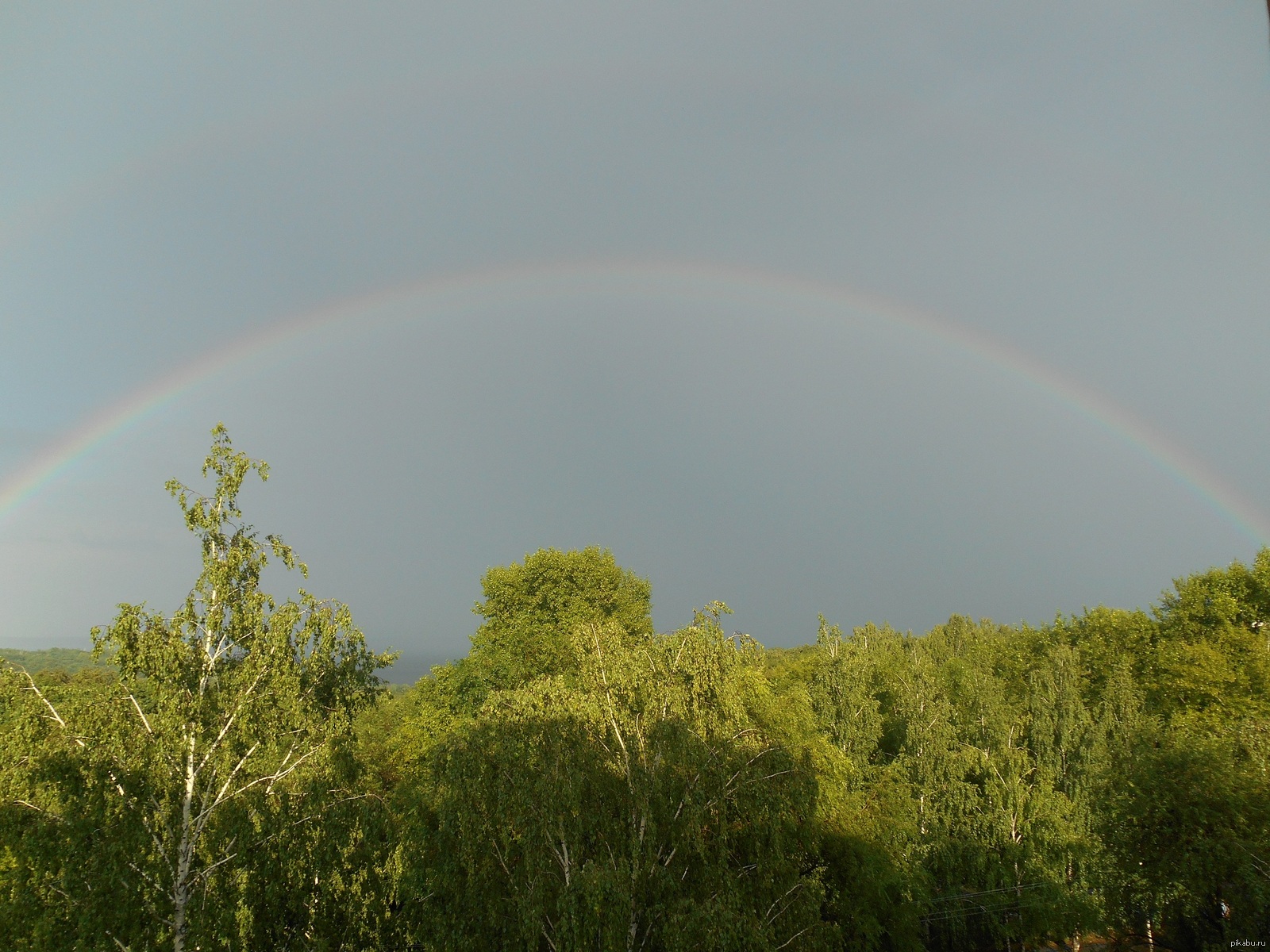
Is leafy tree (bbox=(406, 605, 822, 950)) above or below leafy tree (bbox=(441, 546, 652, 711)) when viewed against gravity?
below

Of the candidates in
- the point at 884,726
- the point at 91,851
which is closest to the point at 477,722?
the point at 91,851

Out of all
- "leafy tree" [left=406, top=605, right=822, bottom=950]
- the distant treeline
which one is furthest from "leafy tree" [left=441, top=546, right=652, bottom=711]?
"leafy tree" [left=406, top=605, right=822, bottom=950]

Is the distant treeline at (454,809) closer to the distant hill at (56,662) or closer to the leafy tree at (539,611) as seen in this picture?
the distant hill at (56,662)

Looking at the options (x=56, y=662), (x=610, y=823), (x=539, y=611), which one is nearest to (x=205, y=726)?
(x=610, y=823)

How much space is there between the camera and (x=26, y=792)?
9.43 m

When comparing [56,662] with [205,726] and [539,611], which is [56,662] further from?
[205,726]

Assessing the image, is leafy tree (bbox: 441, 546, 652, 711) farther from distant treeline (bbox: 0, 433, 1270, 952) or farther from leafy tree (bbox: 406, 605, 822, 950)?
leafy tree (bbox: 406, 605, 822, 950)

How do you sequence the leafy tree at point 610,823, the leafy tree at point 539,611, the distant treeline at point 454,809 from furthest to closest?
the leafy tree at point 539,611
the leafy tree at point 610,823
the distant treeline at point 454,809

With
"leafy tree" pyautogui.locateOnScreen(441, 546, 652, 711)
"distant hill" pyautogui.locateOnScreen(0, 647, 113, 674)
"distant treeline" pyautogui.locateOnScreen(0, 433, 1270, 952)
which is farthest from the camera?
"distant hill" pyautogui.locateOnScreen(0, 647, 113, 674)

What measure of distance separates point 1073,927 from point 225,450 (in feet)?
95.8

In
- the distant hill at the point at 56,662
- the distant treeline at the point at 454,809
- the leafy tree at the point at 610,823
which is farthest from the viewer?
the distant hill at the point at 56,662

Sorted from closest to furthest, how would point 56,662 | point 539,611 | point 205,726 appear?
point 205,726 → point 539,611 → point 56,662

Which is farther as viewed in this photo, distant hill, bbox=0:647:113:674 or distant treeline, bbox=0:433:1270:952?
distant hill, bbox=0:647:113:674

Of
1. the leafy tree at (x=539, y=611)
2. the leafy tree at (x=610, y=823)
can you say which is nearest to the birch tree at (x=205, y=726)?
the leafy tree at (x=610, y=823)
